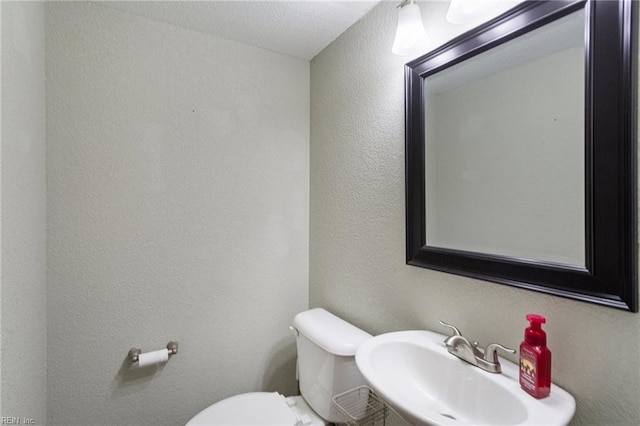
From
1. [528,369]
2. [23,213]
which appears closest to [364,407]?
[528,369]

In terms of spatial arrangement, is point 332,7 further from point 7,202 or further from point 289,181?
point 7,202

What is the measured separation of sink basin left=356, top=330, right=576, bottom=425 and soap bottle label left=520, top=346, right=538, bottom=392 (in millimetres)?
24

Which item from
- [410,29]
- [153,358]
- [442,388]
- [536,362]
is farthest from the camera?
[153,358]

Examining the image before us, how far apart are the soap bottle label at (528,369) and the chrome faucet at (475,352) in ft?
0.18

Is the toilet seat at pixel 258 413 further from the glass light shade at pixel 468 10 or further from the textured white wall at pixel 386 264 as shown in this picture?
the glass light shade at pixel 468 10

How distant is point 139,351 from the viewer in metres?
1.33

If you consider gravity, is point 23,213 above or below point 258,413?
above

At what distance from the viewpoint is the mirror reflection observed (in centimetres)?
73

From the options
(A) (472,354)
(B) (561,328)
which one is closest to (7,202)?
(A) (472,354)

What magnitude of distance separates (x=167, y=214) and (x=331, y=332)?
0.92 meters

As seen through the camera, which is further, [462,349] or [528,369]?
[462,349]

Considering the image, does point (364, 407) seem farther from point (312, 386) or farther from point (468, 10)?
point (468, 10)

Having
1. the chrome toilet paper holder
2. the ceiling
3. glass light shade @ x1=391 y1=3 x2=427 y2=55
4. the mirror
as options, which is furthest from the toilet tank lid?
the ceiling

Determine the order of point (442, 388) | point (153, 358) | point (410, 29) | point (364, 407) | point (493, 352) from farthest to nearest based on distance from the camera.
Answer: point (153, 358) < point (364, 407) < point (410, 29) < point (442, 388) < point (493, 352)
